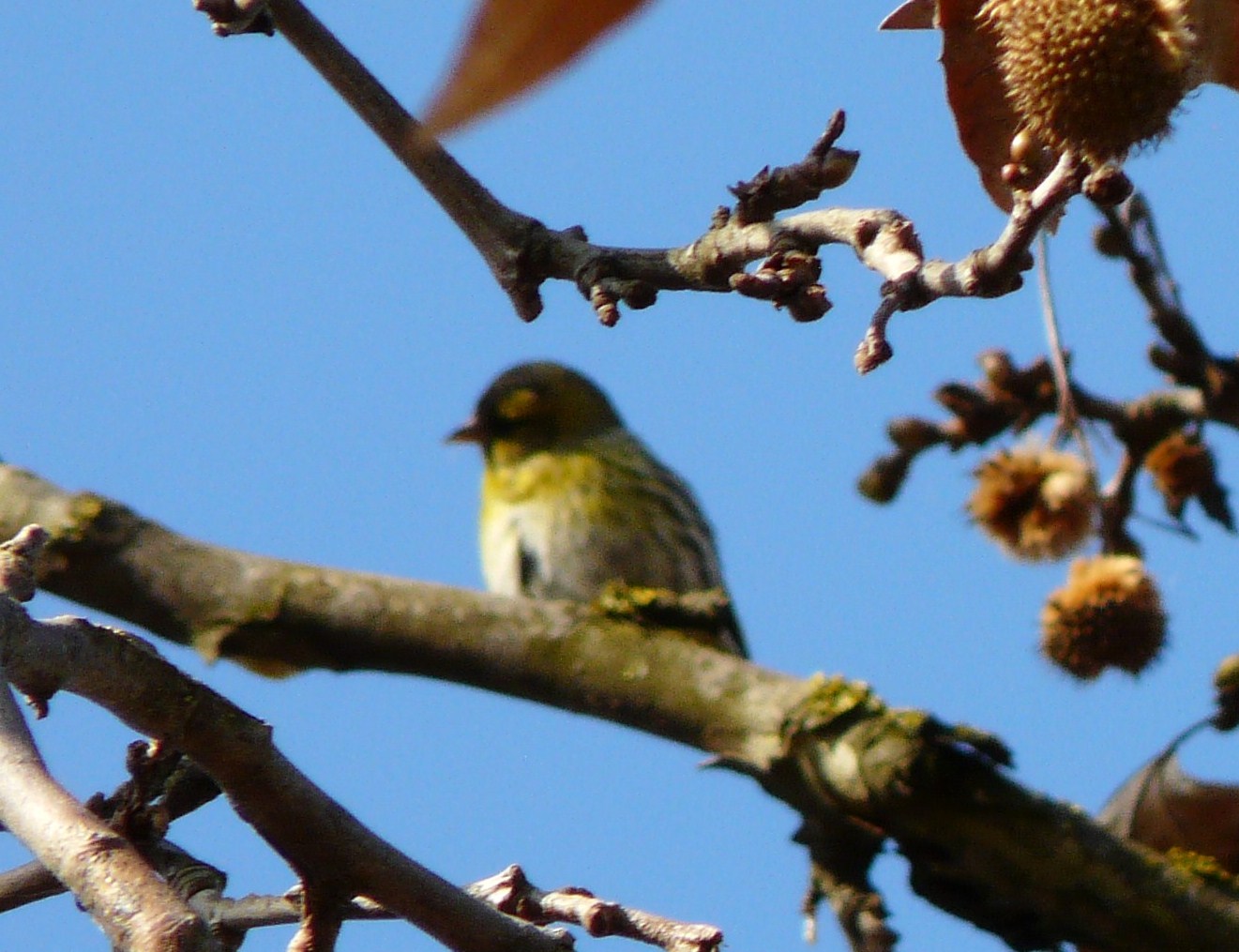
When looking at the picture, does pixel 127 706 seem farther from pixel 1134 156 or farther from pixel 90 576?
pixel 90 576

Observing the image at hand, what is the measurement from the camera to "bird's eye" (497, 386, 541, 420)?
5.14 m

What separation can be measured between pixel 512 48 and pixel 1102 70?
0.70 meters

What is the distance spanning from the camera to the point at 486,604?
273 cm

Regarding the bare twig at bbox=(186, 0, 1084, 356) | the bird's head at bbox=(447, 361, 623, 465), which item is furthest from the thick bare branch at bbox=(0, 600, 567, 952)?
the bird's head at bbox=(447, 361, 623, 465)

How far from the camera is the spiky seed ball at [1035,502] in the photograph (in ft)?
9.82

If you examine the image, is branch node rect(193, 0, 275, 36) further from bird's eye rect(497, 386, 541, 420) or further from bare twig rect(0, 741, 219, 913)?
bird's eye rect(497, 386, 541, 420)

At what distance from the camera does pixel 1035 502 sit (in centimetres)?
306

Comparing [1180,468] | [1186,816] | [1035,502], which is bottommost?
[1186,816]

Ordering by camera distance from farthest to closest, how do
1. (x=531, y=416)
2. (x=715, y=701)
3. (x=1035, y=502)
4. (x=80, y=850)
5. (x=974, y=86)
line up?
(x=531, y=416) → (x=1035, y=502) → (x=715, y=701) → (x=974, y=86) → (x=80, y=850)

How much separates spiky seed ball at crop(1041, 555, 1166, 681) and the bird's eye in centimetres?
257

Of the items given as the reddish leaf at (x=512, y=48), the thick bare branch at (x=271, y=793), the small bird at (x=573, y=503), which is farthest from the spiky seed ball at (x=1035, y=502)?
the reddish leaf at (x=512, y=48)

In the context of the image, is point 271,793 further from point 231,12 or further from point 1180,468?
point 1180,468

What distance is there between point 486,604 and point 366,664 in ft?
0.75

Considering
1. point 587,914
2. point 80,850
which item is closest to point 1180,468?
point 587,914
